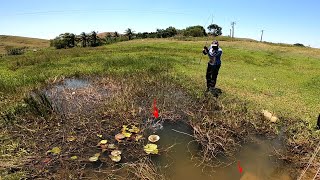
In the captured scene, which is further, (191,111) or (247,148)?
(191,111)

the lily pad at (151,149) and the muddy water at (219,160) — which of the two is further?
the lily pad at (151,149)

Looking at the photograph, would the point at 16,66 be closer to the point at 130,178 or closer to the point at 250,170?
the point at 130,178

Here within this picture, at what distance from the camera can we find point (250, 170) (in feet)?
20.9

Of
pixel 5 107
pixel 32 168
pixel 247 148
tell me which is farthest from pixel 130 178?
pixel 5 107

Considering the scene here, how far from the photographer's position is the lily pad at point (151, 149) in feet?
22.1

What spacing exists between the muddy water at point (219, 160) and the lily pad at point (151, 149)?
17 centimetres

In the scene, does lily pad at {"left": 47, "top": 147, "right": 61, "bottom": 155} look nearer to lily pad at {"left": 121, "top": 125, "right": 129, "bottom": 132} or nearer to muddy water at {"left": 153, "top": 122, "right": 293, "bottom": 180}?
lily pad at {"left": 121, "top": 125, "right": 129, "bottom": 132}

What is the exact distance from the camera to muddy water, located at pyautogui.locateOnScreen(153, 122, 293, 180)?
6.12 meters

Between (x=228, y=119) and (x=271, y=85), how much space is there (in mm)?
7350

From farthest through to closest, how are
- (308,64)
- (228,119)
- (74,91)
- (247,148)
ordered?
(308,64) < (74,91) < (228,119) < (247,148)

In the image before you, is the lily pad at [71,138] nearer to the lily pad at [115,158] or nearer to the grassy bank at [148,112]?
the grassy bank at [148,112]

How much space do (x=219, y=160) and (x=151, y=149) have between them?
1.76 metres

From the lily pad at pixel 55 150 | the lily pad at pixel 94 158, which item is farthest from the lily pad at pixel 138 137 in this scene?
the lily pad at pixel 55 150

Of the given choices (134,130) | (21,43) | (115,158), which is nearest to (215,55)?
(134,130)
